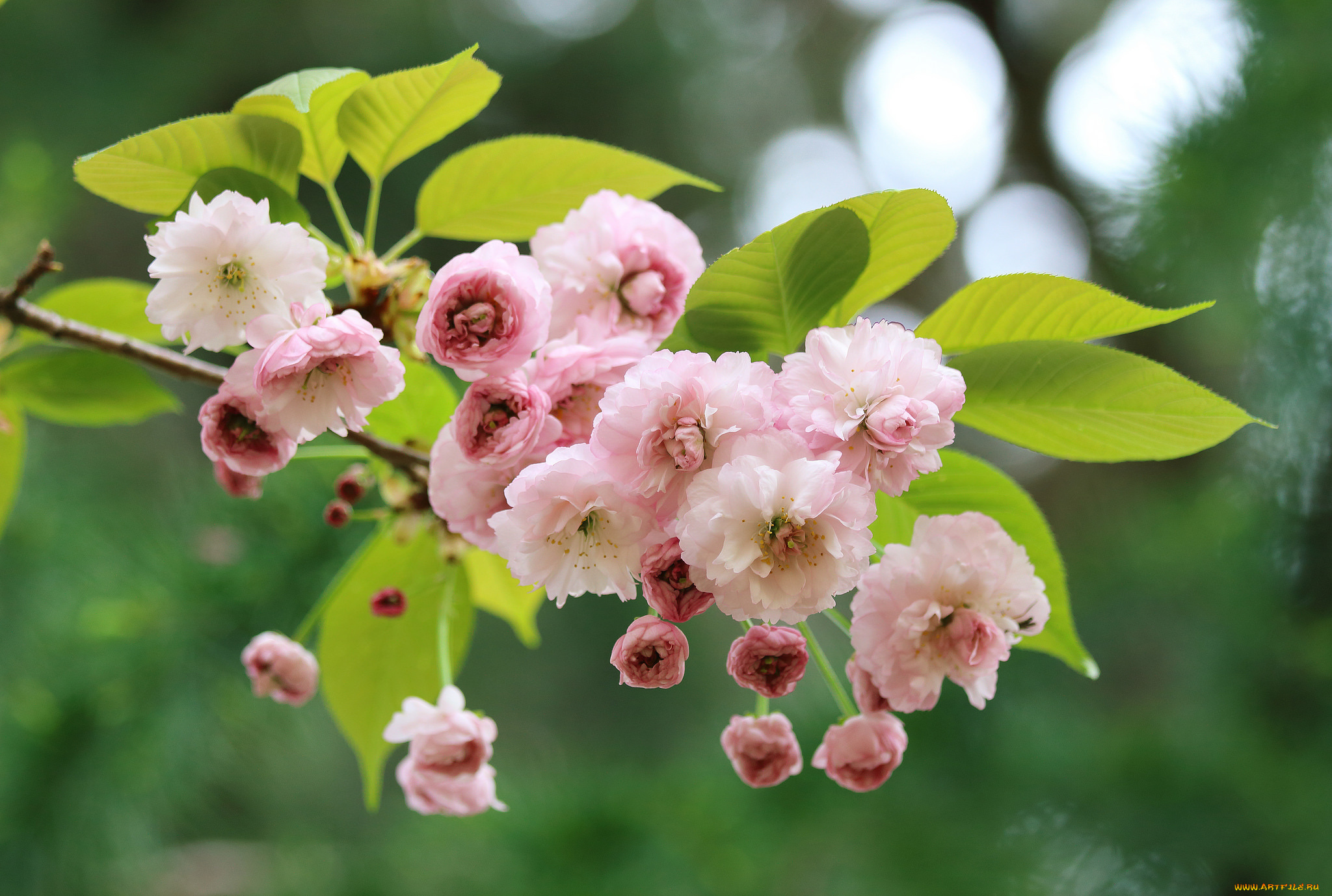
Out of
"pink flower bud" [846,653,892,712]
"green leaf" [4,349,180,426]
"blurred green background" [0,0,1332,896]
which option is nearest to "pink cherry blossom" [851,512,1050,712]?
"pink flower bud" [846,653,892,712]

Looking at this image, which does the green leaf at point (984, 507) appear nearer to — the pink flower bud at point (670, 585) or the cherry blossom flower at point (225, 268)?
the pink flower bud at point (670, 585)

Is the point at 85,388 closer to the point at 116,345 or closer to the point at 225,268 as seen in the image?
the point at 116,345

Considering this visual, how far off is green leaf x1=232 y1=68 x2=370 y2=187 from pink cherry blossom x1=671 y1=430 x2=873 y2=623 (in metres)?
0.20

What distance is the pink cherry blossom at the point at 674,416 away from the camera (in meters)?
0.25

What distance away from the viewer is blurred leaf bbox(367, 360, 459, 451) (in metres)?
0.39

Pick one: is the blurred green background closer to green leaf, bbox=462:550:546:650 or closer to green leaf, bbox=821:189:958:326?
green leaf, bbox=462:550:546:650

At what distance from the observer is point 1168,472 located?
1282 mm

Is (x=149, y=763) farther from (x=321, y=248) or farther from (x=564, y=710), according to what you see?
(x=564, y=710)

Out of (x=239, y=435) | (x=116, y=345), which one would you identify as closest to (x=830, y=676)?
(x=239, y=435)

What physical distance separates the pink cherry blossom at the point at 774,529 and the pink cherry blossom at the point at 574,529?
0.07 ft

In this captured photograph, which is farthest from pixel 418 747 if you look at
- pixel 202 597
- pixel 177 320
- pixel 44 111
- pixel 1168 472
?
pixel 44 111

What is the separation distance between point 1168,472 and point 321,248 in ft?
4.37

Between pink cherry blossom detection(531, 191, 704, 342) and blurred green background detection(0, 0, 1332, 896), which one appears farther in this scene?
blurred green background detection(0, 0, 1332, 896)

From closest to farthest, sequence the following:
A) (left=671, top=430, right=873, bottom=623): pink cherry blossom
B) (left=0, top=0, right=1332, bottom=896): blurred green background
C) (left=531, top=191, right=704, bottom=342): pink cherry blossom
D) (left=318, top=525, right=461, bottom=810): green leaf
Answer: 1. (left=671, top=430, right=873, bottom=623): pink cherry blossom
2. (left=531, top=191, right=704, bottom=342): pink cherry blossom
3. (left=318, top=525, right=461, bottom=810): green leaf
4. (left=0, top=0, right=1332, bottom=896): blurred green background
